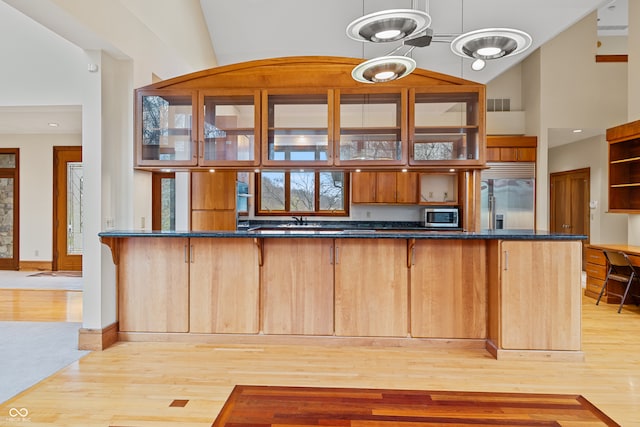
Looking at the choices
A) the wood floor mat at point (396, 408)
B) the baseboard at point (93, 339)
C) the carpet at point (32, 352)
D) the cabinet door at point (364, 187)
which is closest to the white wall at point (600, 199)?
the cabinet door at point (364, 187)

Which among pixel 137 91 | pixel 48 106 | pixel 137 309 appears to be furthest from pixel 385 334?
pixel 48 106

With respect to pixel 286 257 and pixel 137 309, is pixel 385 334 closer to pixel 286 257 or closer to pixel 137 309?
pixel 286 257

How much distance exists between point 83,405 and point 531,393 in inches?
108

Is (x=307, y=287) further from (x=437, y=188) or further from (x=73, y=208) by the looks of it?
(x=73, y=208)

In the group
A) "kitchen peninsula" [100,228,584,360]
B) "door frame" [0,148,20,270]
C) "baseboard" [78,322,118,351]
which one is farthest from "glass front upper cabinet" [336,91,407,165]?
"door frame" [0,148,20,270]

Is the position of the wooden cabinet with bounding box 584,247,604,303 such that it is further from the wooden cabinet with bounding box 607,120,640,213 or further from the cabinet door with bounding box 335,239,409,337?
the cabinet door with bounding box 335,239,409,337

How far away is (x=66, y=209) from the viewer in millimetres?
7234

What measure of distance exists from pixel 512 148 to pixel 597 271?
8.22ft

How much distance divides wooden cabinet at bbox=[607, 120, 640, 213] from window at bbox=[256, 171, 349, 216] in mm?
3921

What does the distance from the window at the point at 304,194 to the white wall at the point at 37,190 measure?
3.76 m

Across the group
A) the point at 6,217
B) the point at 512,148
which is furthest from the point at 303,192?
the point at 6,217

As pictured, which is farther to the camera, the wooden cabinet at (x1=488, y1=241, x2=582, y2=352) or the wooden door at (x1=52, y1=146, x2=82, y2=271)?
the wooden door at (x1=52, y1=146, x2=82, y2=271)

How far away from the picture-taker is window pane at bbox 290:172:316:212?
22.9ft

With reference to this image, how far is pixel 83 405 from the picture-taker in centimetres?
228
